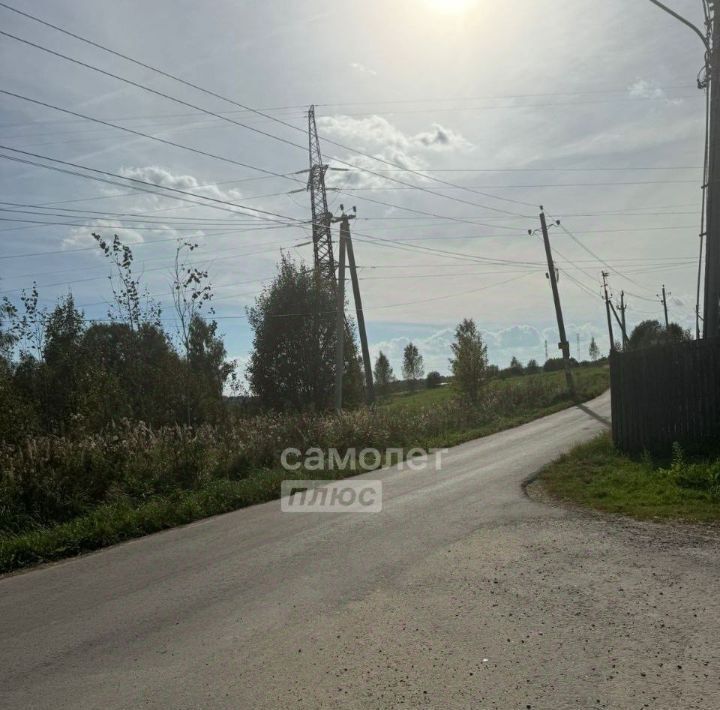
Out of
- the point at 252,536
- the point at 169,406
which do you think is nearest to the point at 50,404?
the point at 169,406

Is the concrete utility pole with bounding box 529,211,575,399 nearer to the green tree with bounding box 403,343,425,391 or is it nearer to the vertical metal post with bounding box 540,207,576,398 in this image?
the vertical metal post with bounding box 540,207,576,398

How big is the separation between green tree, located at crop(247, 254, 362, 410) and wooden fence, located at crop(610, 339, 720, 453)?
1815 centimetres

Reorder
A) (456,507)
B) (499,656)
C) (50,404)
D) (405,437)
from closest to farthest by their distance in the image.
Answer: (499,656)
(456,507)
(405,437)
(50,404)

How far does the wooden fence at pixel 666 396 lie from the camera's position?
38.8ft

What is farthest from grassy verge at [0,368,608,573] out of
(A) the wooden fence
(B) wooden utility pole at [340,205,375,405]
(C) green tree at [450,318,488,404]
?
(C) green tree at [450,318,488,404]

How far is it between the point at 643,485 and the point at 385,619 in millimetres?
6204

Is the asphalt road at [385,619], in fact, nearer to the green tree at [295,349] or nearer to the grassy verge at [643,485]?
the grassy verge at [643,485]

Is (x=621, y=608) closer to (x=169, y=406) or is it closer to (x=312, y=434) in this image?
(x=312, y=434)

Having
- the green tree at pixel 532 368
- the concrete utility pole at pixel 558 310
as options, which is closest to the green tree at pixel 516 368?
the green tree at pixel 532 368

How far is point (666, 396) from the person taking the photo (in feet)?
41.1

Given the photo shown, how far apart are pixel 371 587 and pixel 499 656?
6.16ft

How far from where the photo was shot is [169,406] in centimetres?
2423

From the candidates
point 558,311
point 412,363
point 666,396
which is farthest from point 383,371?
point 666,396

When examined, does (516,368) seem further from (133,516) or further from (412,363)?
(133,516)
